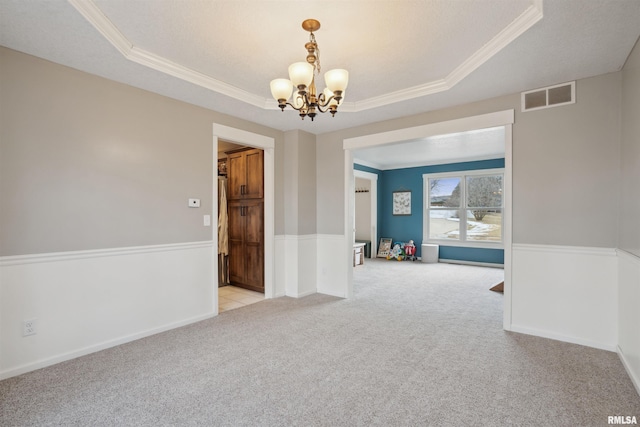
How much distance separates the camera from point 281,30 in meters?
2.27

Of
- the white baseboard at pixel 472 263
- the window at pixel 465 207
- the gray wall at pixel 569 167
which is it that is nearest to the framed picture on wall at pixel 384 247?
the window at pixel 465 207

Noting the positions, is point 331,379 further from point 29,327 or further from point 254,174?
point 254,174

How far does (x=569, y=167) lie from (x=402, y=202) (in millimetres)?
5543

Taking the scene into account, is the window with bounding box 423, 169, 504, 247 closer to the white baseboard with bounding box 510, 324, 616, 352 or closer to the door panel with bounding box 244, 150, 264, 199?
the white baseboard with bounding box 510, 324, 616, 352

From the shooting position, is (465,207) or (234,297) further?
(465,207)

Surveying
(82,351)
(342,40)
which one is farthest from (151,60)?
(82,351)

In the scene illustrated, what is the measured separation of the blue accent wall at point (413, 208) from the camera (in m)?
7.21

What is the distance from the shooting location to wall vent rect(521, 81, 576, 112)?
2877 mm

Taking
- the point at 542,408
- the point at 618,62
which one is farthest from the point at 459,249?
the point at 542,408

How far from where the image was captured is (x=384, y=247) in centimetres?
850

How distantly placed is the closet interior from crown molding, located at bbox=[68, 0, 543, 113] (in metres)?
1.44

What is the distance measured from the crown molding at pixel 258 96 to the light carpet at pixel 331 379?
248 cm

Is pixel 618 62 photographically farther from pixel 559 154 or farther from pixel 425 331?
pixel 425 331

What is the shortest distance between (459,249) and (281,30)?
22.3 feet
